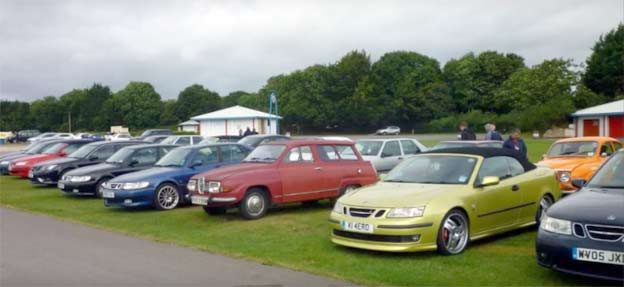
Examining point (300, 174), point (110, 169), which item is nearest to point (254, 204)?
point (300, 174)

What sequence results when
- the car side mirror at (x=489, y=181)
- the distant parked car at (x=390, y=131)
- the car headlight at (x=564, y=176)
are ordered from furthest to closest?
the distant parked car at (x=390, y=131), the car headlight at (x=564, y=176), the car side mirror at (x=489, y=181)

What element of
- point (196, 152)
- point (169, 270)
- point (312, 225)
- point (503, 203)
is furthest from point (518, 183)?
point (196, 152)

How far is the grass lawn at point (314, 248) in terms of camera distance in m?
6.86

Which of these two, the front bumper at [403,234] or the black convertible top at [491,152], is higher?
the black convertible top at [491,152]

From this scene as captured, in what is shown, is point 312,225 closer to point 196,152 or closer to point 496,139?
point 196,152

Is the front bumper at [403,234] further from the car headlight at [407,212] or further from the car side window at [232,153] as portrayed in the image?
the car side window at [232,153]

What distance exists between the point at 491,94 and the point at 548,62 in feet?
33.8

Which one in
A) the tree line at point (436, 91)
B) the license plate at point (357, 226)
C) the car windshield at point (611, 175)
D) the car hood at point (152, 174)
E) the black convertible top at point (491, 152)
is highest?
the tree line at point (436, 91)

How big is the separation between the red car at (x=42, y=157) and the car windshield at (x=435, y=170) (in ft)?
53.4

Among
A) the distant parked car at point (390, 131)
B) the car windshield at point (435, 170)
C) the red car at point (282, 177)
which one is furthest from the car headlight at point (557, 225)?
the distant parked car at point (390, 131)

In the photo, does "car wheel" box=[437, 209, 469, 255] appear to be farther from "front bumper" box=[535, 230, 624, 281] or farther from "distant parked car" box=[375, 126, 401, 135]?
"distant parked car" box=[375, 126, 401, 135]

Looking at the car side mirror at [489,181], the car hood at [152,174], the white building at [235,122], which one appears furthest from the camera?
the white building at [235,122]

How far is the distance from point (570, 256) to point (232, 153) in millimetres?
10137

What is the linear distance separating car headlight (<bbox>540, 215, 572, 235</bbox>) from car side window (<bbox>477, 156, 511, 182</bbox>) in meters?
2.18
